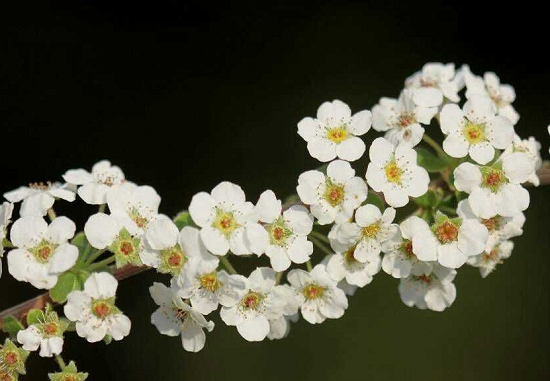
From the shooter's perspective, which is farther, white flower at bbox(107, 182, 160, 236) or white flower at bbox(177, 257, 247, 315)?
white flower at bbox(107, 182, 160, 236)

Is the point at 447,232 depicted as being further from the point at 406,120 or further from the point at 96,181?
the point at 96,181

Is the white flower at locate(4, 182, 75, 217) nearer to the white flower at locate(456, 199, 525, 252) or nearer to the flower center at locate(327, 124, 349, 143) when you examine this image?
the flower center at locate(327, 124, 349, 143)

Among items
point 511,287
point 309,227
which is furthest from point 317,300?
point 511,287

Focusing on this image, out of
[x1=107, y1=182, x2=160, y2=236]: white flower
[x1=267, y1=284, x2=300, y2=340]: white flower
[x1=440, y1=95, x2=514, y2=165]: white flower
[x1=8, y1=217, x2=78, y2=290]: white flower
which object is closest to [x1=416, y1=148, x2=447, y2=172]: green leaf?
[x1=440, y1=95, x2=514, y2=165]: white flower

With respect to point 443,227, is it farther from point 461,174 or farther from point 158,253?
point 158,253

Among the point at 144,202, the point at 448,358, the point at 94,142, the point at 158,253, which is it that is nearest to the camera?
the point at 158,253

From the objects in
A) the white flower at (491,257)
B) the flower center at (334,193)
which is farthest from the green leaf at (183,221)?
the white flower at (491,257)

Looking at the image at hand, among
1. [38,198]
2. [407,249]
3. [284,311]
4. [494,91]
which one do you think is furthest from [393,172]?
[38,198]
